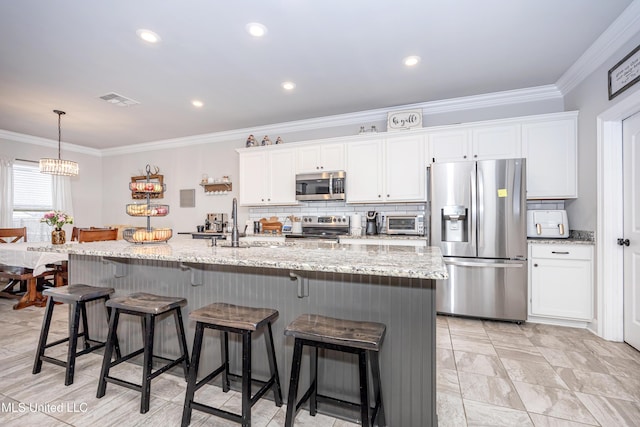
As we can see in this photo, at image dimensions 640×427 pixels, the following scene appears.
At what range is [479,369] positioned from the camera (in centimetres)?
219

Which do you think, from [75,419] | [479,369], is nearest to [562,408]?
[479,369]

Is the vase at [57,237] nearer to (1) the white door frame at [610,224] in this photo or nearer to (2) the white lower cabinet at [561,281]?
(2) the white lower cabinet at [561,281]

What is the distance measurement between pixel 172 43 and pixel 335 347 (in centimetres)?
268

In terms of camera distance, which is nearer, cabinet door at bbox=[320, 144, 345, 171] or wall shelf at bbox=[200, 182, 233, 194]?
cabinet door at bbox=[320, 144, 345, 171]

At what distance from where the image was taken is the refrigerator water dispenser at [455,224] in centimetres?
321

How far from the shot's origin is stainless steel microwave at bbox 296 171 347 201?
3.96 metres

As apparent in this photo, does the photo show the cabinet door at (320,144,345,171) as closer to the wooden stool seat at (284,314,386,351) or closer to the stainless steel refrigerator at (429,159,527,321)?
the stainless steel refrigerator at (429,159,527,321)

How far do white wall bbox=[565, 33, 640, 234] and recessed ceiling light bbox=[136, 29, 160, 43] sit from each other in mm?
3802

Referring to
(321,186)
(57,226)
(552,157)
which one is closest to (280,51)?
(321,186)

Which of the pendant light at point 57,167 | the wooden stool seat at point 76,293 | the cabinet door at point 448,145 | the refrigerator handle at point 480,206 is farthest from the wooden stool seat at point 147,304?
the pendant light at point 57,167

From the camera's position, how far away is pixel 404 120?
3836 mm

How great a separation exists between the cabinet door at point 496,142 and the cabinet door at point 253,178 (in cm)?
279

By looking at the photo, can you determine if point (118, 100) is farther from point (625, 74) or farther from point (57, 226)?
point (625, 74)

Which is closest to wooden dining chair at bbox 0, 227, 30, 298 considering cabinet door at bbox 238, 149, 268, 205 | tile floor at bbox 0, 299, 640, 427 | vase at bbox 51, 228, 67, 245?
tile floor at bbox 0, 299, 640, 427
